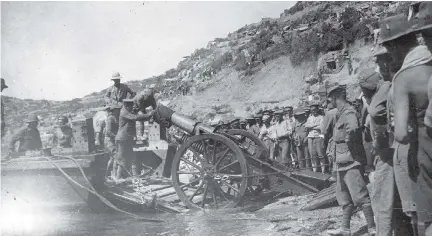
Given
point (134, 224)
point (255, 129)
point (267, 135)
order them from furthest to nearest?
point (255, 129)
point (267, 135)
point (134, 224)

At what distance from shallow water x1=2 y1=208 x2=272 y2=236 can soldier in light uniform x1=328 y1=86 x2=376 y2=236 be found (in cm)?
113

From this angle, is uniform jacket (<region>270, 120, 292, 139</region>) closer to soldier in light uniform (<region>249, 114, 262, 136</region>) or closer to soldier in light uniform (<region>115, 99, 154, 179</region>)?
soldier in light uniform (<region>249, 114, 262, 136</region>)

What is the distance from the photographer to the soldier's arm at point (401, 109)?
2.54m

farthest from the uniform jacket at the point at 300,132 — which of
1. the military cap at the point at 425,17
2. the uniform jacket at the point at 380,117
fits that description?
the military cap at the point at 425,17

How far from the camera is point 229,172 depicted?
7008mm

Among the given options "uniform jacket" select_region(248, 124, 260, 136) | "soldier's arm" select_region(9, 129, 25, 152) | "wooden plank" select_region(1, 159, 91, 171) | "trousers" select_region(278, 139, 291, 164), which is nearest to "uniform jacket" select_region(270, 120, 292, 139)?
"trousers" select_region(278, 139, 291, 164)

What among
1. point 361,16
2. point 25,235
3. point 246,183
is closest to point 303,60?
point 361,16

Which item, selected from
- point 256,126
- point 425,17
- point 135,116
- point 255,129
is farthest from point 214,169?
point 256,126

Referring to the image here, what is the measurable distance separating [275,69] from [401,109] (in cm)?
3004

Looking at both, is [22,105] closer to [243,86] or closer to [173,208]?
[243,86]

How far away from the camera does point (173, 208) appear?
696cm

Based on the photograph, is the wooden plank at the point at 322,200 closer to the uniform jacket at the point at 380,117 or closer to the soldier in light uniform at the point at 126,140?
the uniform jacket at the point at 380,117

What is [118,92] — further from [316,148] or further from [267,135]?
[316,148]

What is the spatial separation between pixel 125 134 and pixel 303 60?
23.1 metres
